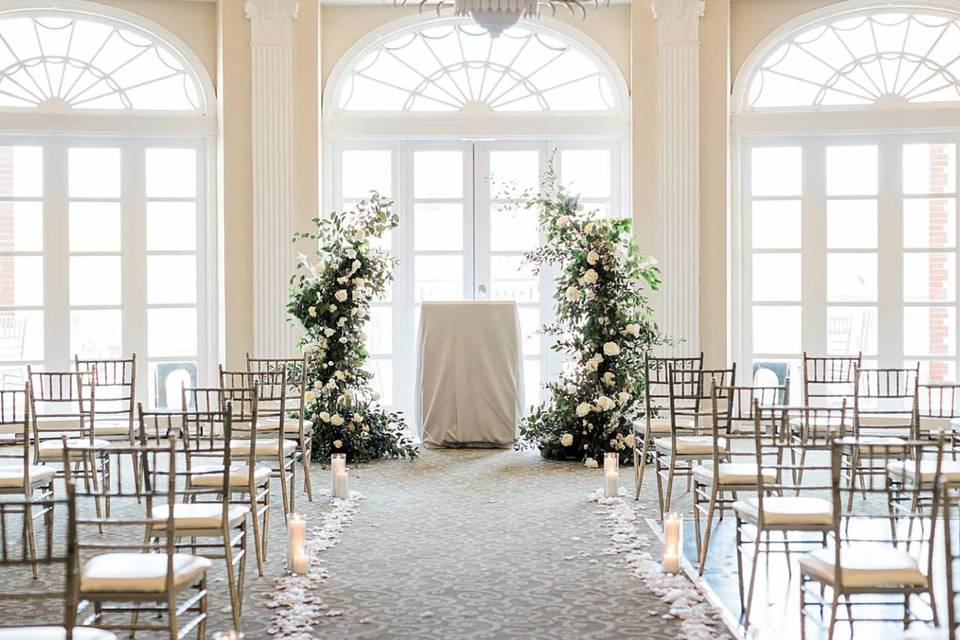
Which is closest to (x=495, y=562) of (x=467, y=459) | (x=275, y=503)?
(x=275, y=503)

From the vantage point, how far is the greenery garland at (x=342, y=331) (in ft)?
29.1

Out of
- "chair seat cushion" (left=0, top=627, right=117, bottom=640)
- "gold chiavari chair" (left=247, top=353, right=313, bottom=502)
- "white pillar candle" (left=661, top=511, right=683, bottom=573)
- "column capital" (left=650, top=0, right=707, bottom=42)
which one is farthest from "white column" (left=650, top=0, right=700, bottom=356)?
"chair seat cushion" (left=0, top=627, right=117, bottom=640)

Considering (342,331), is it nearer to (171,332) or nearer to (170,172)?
(171,332)

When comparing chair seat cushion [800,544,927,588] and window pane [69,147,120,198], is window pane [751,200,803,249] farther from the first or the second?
chair seat cushion [800,544,927,588]

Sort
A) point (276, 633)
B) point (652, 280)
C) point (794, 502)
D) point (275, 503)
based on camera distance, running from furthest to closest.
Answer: point (652, 280) < point (275, 503) < point (794, 502) < point (276, 633)

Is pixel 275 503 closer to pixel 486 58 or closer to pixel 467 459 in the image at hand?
pixel 467 459

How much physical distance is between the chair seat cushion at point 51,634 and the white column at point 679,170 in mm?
7222

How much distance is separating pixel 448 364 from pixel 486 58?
10.2ft

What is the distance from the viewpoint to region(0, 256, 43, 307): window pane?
33.6 ft

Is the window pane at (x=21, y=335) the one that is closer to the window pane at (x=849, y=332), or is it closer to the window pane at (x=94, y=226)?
the window pane at (x=94, y=226)

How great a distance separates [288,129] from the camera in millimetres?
9969

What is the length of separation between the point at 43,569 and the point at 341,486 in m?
2.23

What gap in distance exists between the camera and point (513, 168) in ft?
35.2

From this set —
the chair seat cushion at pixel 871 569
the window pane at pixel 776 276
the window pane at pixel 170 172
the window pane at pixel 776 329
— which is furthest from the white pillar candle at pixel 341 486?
the window pane at pixel 776 276
